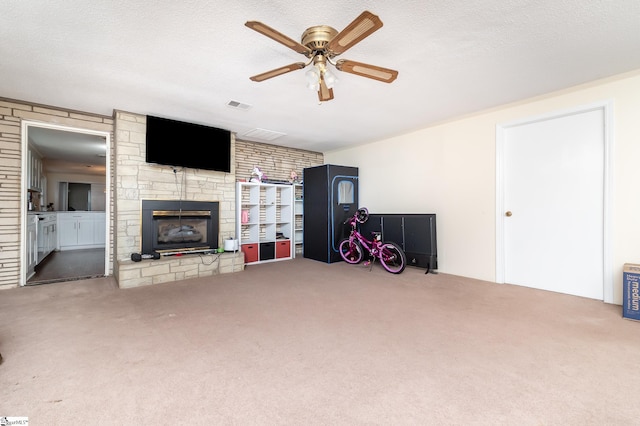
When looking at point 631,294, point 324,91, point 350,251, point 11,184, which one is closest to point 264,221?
point 350,251

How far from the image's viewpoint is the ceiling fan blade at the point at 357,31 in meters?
1.62

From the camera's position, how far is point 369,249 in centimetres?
509

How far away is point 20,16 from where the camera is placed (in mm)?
2031

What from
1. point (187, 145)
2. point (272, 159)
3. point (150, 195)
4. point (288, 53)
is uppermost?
point (288, 53)

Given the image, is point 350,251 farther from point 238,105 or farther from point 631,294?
point 631,294

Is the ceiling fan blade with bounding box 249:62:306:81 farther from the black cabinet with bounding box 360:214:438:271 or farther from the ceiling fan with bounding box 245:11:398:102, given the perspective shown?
the black cabinet with bounding box 360:214:438:271

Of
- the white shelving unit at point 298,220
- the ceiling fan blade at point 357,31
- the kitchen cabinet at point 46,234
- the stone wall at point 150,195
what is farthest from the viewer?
the white shelving unit at point 298,220

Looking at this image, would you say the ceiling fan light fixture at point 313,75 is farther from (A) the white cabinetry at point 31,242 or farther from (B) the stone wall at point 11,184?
(A) the white cabinetry at point 31,242

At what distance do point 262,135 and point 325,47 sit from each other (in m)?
3.39

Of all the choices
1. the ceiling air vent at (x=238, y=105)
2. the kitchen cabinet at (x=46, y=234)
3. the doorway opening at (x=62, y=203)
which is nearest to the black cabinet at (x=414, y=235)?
the ceiling air vent at (x=238, y=105)

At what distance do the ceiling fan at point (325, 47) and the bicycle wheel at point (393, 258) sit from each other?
2.85m

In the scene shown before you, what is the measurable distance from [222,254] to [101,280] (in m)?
1.68

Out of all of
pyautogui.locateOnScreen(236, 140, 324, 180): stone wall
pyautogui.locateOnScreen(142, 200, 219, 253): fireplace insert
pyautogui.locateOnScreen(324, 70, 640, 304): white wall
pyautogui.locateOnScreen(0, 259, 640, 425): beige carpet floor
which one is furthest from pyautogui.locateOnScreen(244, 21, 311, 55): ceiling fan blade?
pyautogui.locateOnScreen(236, 140, 324, 180): stone wall

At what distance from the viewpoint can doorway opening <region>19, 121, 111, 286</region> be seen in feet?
13.5
